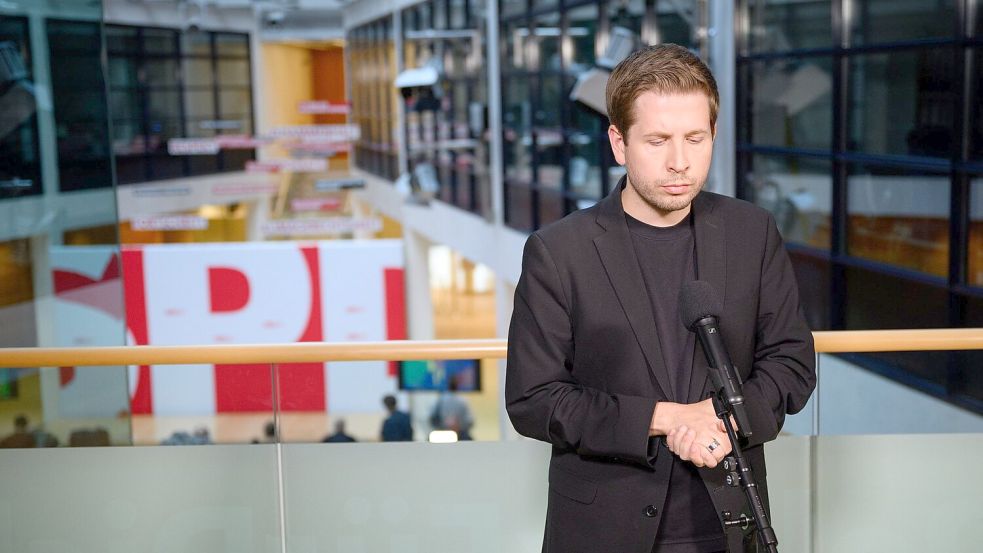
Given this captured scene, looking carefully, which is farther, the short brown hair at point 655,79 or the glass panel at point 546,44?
the glass panel at point 546,44

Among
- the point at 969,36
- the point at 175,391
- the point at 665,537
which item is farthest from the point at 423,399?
the point at 969,36

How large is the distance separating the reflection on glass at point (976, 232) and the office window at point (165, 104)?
26.5 feet

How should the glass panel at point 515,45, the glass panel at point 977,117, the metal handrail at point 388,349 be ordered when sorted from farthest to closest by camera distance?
the glass panel at point 515,45 < the glass panel at point 977,117 < the metal handrail at point 388,349

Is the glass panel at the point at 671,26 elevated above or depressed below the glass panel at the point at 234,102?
above

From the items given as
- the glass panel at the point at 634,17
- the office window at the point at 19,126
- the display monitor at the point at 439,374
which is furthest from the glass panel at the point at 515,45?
the display monitor at the point at 439,374

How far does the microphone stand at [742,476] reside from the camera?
4.23 feet

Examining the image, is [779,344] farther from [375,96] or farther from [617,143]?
[375,96]

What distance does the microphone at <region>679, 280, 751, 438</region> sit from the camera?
4.41 feet

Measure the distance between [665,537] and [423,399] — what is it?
1.15 meters

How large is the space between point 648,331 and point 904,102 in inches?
197

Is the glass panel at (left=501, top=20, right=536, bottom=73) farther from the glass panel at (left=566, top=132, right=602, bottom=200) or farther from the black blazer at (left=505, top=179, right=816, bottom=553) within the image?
the black blazer at (left=505, top=179, right=816, bottom=553)

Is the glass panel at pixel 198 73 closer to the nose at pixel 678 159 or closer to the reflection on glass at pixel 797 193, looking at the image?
the reflection on glass at pixel 797 193

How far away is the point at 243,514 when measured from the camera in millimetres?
2715

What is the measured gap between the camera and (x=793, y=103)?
725cm
